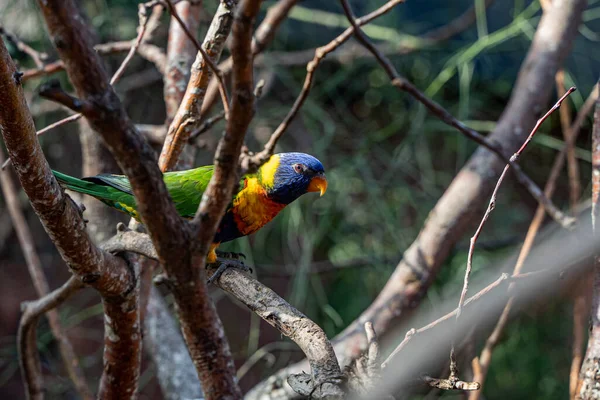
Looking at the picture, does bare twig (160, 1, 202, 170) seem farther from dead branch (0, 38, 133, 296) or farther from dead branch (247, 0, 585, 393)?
dead branch (247, 0, 585, 393)

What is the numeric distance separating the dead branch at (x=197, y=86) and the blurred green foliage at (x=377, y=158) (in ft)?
5.02

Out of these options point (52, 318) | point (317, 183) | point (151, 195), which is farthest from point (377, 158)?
point (151, 195)

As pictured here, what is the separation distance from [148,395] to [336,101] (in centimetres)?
217

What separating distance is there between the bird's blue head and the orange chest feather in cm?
3

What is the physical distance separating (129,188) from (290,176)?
566 millimetres

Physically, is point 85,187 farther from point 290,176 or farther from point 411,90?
point 411,90

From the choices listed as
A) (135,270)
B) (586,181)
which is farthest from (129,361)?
(586,181)

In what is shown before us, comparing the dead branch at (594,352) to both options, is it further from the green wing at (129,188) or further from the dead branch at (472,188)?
the green wing at (129,188)

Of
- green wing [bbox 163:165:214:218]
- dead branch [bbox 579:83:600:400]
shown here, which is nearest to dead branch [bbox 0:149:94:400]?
green wing [bbox 163:165:214:218]

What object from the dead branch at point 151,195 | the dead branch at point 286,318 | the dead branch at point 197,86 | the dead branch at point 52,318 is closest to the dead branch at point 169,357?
the dead branch at point 52,318

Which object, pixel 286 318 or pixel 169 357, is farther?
pixel 169 357

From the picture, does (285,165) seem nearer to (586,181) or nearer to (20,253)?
(586,181)

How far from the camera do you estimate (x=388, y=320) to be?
2223mm

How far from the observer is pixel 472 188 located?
2.30 m
